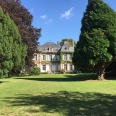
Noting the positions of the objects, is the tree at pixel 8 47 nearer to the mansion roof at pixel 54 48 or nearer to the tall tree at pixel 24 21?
the tall tree at pixel 24 21

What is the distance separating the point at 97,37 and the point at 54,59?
3473 cm

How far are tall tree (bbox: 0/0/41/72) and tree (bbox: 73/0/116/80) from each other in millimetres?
7304

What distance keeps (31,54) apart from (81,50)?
961cm

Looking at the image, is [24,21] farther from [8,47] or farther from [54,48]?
[54,48]

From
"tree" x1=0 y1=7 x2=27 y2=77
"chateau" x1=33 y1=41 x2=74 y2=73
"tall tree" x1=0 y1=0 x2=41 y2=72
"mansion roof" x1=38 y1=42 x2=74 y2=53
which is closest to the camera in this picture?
"tree" x1=0 y1=7 x2=27 y2=77

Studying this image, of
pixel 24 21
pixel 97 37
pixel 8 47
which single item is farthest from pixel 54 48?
pixel 8 47

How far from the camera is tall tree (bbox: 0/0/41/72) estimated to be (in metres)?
23.4

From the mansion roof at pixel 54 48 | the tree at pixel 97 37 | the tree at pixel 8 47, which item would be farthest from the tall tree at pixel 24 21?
the mansion roof at pixel 54 48

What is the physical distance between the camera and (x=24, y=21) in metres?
27.5

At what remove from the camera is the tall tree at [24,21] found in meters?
23.4

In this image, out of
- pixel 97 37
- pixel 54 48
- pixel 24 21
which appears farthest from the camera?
pixel 54 48

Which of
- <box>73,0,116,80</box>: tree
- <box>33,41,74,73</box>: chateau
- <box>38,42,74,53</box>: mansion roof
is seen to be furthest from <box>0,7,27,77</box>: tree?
<box>38,42,74,53</box>: mansion roof

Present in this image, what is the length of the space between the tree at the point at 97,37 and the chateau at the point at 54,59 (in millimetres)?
31193

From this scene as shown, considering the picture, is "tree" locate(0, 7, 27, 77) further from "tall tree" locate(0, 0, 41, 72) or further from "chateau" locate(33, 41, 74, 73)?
"chateau" locate(33, 41, 74, 73)
